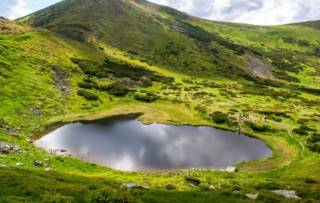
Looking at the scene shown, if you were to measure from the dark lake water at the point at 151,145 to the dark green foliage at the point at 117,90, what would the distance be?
66.0 feet

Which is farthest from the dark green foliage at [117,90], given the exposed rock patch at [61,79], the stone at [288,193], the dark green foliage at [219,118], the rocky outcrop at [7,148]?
the stone at [288,193]

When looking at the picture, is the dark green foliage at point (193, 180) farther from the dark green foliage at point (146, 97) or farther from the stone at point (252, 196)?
the dark green foliage at point (146, 97)

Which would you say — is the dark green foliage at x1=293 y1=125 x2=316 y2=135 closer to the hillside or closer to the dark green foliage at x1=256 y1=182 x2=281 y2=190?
the hillside

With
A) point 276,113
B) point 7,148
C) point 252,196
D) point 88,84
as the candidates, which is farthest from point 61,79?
point 252,196

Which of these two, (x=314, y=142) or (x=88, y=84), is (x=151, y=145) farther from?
(x=88, y=84)

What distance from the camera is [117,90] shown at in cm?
10894

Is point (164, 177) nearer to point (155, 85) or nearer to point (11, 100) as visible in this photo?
point (11, 100)

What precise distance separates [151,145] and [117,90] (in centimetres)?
4110

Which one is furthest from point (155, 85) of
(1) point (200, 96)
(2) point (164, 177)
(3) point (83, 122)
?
(2) point (164, 177)

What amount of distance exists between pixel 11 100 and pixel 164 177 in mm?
44121

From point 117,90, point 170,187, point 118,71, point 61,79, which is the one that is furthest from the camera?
point 118,71

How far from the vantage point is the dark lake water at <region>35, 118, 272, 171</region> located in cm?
6100

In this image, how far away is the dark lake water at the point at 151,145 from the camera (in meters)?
61.0

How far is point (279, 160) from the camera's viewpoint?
65438mm
